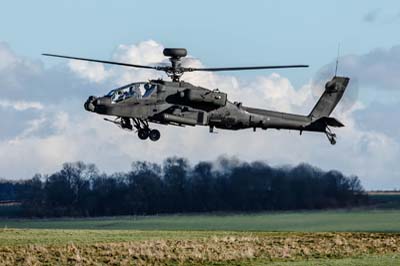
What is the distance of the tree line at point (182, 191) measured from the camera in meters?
100

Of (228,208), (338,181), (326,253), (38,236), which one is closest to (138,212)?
(228,208)

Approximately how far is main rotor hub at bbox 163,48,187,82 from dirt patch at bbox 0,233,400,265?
37.0 feet

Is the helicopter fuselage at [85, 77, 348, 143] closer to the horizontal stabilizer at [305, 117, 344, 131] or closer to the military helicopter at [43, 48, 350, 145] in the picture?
the military helicopter at [43, 48, 350, 145]

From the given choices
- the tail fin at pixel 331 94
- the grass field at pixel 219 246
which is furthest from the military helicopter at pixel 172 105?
the grass field at pixel 219 246

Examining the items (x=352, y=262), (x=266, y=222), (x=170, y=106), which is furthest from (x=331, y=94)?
(x=266, y=222)

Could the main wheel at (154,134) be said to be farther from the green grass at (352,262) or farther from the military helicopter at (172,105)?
the green grass at (352,262)

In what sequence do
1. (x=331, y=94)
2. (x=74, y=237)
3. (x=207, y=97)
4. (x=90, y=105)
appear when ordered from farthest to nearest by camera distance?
(x=74, y=237) < (x=331, y=94) < (x=207, y=97) < (x=90, y=105)

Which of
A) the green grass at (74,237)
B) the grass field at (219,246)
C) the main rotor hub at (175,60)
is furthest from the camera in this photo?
the green grass at (74,237)

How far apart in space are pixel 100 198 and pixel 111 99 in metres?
78.3

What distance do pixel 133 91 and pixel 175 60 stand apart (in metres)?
2.11

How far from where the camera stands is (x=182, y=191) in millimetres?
113125

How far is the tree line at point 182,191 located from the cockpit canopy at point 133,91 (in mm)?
48516

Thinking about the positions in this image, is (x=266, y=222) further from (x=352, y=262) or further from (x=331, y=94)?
(x=352, y=262)

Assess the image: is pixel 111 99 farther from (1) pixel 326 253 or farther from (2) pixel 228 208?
(2) pixel 228 208
